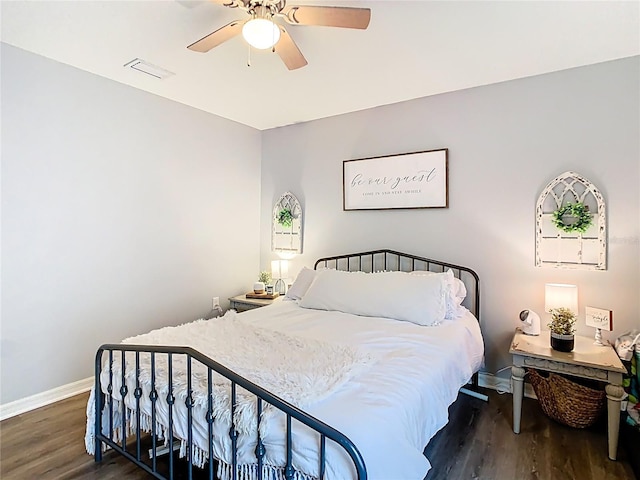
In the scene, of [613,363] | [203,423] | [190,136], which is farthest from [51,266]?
[613,363]

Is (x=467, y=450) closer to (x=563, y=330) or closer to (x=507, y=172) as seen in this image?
(x=563, y=330)

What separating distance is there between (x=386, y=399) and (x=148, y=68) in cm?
296

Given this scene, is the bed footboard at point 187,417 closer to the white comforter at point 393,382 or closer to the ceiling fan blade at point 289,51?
the white comforter at point 393,382

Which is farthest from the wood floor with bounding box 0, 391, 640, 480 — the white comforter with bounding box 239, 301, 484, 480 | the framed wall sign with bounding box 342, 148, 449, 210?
the framed wall sign with bounding box 342, 148, 449, 210

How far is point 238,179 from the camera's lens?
437 cm

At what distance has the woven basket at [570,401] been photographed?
2.42m

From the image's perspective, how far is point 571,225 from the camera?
270 cm

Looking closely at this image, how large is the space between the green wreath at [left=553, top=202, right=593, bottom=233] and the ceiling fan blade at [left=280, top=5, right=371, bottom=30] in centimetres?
200

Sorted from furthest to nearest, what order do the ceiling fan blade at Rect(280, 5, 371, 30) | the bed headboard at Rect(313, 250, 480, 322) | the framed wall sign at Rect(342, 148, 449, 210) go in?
the framed wall sign at Rect(342, 148, 449, 210) → the bed headboard at Rect(313, 250, 480, 322) → the ceiling fan blade at Rect(280, 5, 371, 30)

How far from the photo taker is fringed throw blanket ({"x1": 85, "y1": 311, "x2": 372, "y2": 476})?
1.42 m

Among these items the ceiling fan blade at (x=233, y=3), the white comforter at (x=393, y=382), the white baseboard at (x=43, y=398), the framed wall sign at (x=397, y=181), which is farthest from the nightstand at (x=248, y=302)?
the ceiling fan blade at (x=233, y=3)

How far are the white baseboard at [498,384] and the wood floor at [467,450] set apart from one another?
226 millimetres

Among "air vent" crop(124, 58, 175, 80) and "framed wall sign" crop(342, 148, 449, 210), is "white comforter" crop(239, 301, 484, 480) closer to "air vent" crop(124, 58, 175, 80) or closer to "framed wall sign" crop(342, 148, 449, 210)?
"framed wall sign" crop(342, 148, 449, 210)

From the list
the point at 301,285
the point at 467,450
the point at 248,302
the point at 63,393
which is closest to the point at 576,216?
the point at 467,450
